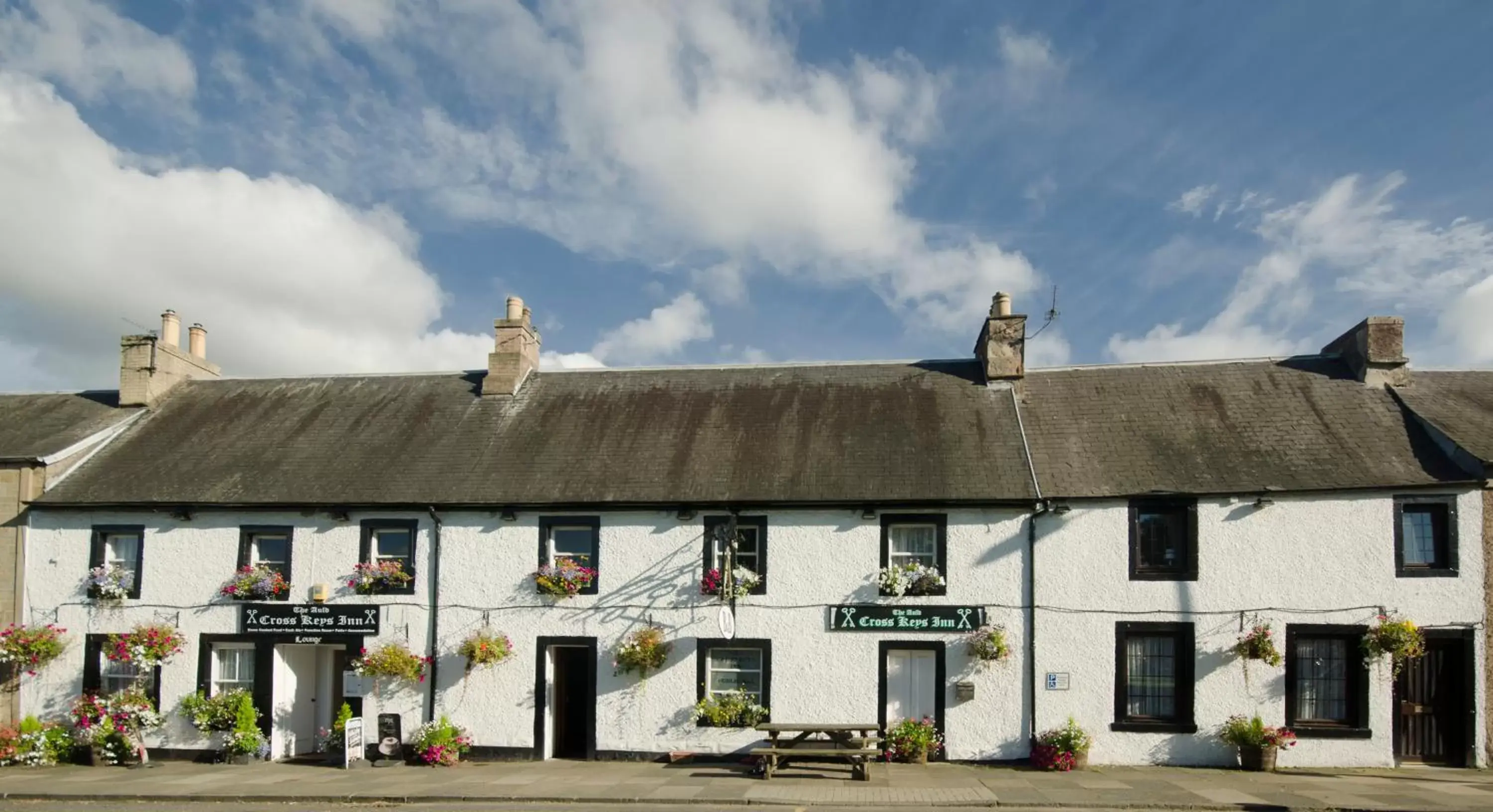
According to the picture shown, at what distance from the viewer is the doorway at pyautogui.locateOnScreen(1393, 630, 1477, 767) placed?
1538 centimetres

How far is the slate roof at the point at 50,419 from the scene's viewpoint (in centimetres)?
1894

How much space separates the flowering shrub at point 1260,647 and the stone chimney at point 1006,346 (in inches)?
256

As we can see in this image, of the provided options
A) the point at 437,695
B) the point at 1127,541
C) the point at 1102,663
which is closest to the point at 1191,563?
the point at 1127,541

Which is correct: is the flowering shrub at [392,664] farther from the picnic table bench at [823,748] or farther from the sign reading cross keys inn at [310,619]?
the picnic table bench at [823,748]

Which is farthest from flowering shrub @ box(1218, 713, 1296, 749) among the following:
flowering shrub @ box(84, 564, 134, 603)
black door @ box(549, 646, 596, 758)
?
flowering shrub @ box(84, 564, 134, 603)

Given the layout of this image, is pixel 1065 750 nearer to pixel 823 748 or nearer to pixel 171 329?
pixel 823 748

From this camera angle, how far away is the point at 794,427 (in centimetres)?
1884

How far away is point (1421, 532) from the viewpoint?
15.9m

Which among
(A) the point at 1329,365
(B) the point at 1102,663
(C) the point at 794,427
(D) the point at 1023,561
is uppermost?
(A) the point at 1329,365

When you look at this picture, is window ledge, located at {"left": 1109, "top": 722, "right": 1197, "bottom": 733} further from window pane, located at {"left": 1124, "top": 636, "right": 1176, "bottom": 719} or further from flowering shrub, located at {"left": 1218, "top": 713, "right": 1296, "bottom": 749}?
flowering shrub, located at {"left": 1218, "top": 713, "right": 1296, "bottom": 749}

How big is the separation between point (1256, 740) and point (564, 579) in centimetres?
1158

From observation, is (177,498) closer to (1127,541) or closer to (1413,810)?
(1127,541)

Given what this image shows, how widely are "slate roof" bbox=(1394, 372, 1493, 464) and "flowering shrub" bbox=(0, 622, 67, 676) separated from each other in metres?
24.5

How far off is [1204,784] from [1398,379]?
909 cm
